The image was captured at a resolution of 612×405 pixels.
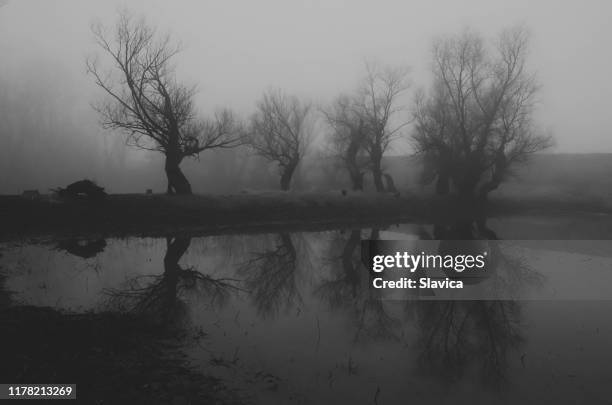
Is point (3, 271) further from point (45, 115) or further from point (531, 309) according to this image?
point (45, 115)

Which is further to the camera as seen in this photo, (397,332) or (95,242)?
(95,242)

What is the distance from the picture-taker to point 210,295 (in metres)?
10.4

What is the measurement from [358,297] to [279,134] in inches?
1216

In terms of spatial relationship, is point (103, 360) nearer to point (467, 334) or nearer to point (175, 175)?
point (467, 334)

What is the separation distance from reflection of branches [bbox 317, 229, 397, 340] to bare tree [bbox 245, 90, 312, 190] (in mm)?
24385

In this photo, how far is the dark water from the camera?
5.87 metres

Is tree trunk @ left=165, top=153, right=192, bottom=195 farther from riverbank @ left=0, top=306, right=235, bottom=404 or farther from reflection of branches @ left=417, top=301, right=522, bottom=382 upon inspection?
reflection of branches @ left=417, top=301, right=522, bottom=382

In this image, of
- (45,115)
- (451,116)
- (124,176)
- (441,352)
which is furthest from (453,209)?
(45,115)

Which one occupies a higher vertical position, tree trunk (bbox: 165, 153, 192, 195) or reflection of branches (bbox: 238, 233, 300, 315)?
tree trunk (bbox: 165, 153, 192, 195)

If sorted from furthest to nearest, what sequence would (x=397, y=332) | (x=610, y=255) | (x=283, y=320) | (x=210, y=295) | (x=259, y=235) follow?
(x=259, y=235) < (x=610, y=255) < (x=210, y=295) < (x=283, y=320) < (x=397, y=332)

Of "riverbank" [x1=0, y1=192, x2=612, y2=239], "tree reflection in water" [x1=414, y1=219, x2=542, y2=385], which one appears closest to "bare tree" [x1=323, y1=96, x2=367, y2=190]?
"riverbank" [x1=0, y1=192, x2=612, y2=239]

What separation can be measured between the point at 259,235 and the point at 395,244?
7.25 metres

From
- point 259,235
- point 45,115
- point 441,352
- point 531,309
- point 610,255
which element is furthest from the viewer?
point 45,115

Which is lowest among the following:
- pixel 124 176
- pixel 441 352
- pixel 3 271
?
pixel 441 352
